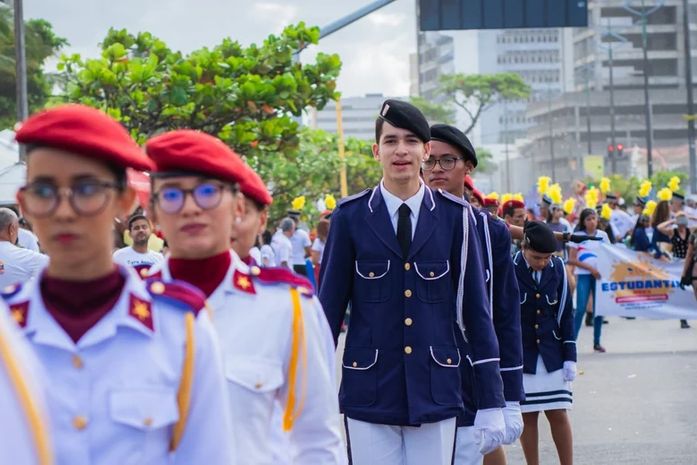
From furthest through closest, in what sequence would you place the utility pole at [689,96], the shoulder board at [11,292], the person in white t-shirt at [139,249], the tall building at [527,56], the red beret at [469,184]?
the tall building at [527,56] < the utility pole at [689,96] < the person in white t-shirt at [139,249] < the red beret at [469,184] < the shoulder board at [11,292]

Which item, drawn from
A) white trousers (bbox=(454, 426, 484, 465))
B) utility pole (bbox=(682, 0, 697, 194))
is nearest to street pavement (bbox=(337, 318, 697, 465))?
white trousers (bbox=(454, 426, 484, 465))

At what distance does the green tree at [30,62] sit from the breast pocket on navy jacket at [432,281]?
33.8 m

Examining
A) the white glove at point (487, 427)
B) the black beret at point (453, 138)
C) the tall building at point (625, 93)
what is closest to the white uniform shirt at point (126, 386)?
the white glove at point (487, 427)

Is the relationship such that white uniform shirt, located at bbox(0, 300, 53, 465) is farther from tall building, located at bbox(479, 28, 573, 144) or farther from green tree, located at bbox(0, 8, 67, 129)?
tall building, located at bbox(479, 28, 573, 144)

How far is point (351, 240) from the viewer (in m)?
5.77

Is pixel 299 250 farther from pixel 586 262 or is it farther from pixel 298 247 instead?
pixel 586 262

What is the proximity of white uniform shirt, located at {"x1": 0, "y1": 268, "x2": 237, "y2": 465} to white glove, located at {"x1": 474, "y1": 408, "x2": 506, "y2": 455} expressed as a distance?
3.06 m

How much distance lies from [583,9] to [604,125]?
366 feet

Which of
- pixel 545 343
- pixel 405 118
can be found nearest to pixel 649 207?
pixel 545 343

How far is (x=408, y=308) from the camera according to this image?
5.59 metres

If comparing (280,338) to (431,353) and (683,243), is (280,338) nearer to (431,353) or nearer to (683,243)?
(431,353)

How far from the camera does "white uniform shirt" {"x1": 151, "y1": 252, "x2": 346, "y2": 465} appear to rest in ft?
12.1

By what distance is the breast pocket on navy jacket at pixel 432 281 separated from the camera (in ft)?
18.5

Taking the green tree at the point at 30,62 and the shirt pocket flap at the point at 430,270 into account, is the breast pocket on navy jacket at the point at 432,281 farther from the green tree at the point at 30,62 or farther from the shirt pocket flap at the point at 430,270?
the green tree at the point at 30,62
